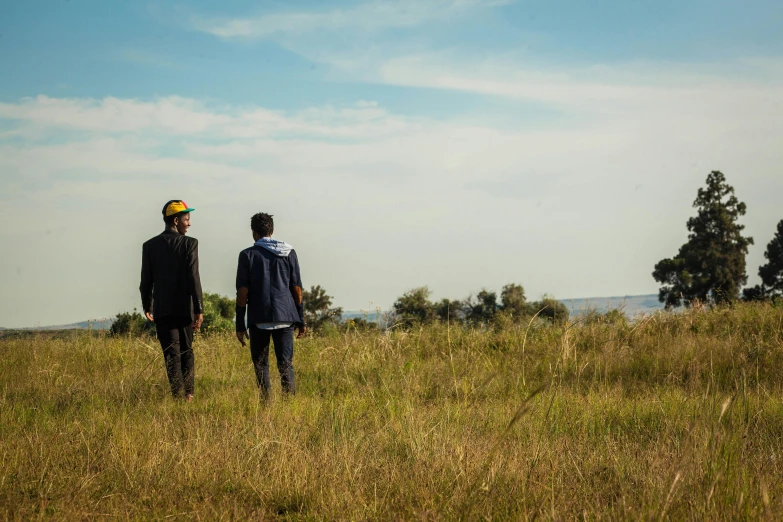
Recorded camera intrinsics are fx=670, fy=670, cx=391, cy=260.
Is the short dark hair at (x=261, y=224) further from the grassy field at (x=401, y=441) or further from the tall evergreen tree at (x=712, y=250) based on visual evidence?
the tall evergreen tree at (x=712, y=250)

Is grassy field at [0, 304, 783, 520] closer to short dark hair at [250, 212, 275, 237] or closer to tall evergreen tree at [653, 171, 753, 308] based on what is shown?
short dark hair at [250, 212, 275, 237]

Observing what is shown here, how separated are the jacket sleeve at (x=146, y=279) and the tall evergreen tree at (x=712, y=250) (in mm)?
47464

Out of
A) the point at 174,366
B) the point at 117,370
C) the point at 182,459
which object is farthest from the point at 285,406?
the point at 117,370

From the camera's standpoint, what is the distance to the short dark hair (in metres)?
7.34

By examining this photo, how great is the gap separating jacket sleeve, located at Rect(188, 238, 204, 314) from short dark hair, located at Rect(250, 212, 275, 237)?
27.2 inches

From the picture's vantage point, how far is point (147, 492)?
13.1 feet

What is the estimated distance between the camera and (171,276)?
23.7ft

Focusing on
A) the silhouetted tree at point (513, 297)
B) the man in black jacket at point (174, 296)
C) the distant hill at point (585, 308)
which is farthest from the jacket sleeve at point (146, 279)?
the silhouetted tree at point (513, 297)

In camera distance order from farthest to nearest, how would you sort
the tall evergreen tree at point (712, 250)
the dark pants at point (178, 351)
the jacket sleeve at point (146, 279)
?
the tall evergreen tree at point (712, 250) < the jacket sleeve at point (146, 279) < the dark pants at point (178, 351)

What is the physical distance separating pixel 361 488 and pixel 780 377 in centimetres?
628

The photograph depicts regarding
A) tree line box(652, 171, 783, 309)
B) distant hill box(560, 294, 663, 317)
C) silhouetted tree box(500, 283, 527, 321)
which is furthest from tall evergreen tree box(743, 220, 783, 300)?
distant hill box(560, 294, 663, 317)

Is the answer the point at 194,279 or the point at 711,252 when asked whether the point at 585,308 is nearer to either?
the point at 194,279

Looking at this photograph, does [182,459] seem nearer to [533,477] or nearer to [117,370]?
[533,477]

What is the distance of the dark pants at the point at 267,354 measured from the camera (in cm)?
698
